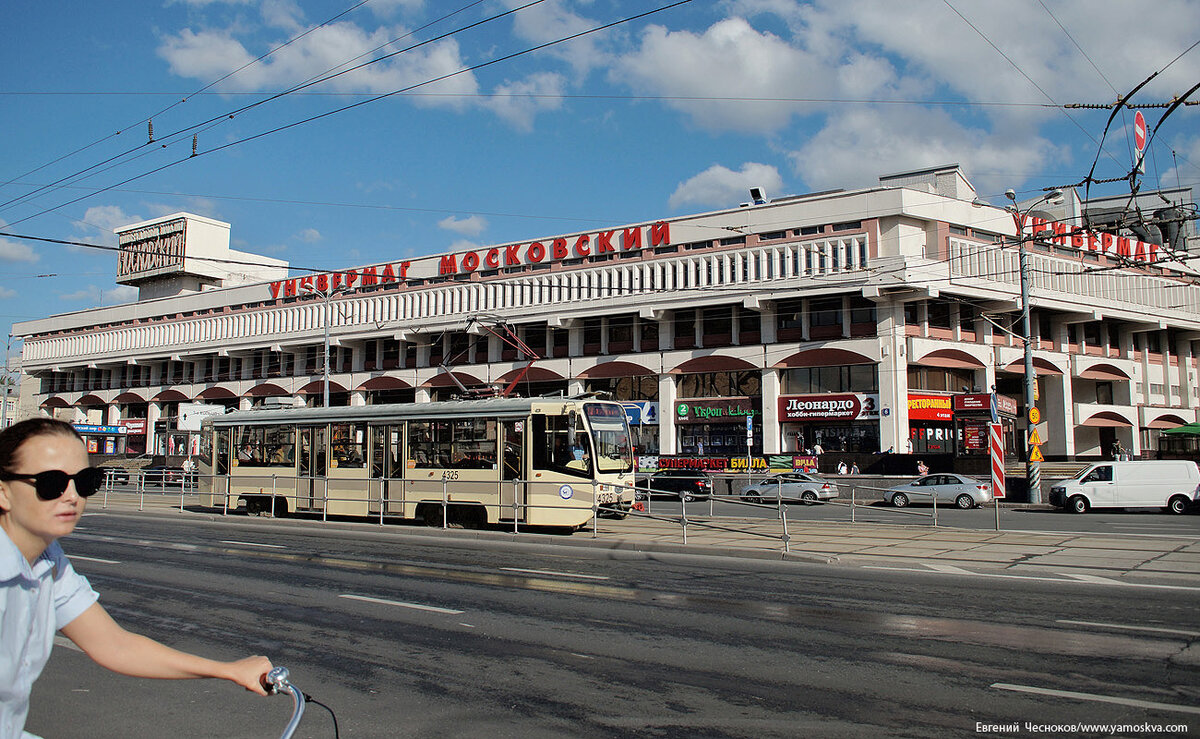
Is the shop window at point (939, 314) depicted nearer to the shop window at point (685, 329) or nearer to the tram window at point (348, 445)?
the shop window at point (685, 329)

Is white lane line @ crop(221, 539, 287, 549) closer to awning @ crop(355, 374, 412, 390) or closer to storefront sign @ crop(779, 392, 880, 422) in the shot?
storefront sign @ crop(779, 392, 880, 422)

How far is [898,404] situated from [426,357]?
32.0 m

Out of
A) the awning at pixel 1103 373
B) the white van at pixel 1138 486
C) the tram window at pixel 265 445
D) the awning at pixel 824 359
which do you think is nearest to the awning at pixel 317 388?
the awning at pixel 824 359

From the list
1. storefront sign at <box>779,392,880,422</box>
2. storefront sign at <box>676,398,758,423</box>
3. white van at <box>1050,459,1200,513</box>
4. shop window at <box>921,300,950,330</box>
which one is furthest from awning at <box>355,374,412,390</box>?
white van at <box>1050,459,1200,513</box>

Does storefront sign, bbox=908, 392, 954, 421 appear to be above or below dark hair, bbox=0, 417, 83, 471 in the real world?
above

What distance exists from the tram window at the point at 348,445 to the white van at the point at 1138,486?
75.7ft

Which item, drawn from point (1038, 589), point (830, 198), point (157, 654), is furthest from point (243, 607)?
point (830, 198)

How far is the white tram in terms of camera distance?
65.4 feet

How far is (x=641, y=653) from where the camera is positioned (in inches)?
321

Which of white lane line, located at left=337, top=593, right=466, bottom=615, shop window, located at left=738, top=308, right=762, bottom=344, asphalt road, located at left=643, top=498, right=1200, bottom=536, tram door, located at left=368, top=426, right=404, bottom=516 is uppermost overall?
shop window, located at left=738, top=308, right=762, bottom=344

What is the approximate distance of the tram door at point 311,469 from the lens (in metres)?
23.5

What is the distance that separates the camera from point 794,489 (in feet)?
115

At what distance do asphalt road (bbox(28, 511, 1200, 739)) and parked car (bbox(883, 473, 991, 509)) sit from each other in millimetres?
20131

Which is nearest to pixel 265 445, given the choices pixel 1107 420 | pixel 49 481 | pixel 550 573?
pixel 550 573
